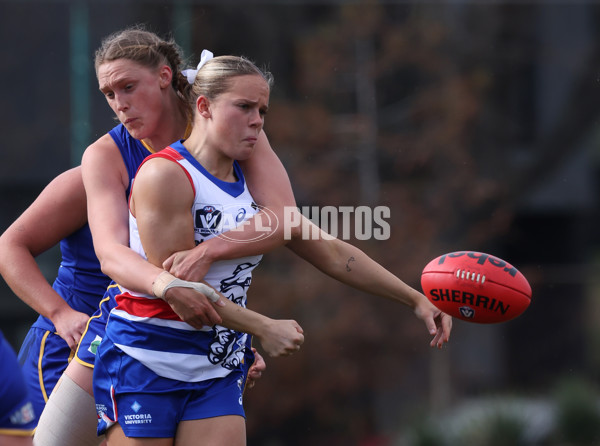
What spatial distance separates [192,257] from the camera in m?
2.64

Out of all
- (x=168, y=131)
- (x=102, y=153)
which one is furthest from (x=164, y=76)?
(x=102, y=153)

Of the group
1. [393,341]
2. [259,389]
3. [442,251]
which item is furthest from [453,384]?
[259,389]

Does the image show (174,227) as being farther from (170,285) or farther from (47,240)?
(47,240)

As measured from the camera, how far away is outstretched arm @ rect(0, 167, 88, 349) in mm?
3244

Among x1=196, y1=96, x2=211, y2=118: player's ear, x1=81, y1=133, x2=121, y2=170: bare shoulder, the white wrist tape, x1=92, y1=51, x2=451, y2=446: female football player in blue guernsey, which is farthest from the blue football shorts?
x1=196, y1=96, x2=211, y2=118: player's ear

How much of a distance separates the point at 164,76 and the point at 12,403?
1318 millimetres

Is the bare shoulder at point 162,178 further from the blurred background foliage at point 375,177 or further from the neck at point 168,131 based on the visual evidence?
the blurred background foliage at point 375,177

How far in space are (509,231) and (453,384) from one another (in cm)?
173

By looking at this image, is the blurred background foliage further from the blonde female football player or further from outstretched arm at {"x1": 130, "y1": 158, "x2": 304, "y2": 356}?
outstretched arm at {"x1": 130, "y1": 158, "x2": 304, "y2": 356}

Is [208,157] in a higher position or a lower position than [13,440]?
higher

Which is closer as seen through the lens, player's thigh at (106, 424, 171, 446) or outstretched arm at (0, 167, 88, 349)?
player's thigh at (106, 424, 171, 446)

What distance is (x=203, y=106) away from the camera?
2.83 m

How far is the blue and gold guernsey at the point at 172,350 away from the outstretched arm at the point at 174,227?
5 centimetres

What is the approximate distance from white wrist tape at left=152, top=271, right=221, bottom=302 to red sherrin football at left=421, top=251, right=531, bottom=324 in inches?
38.7
